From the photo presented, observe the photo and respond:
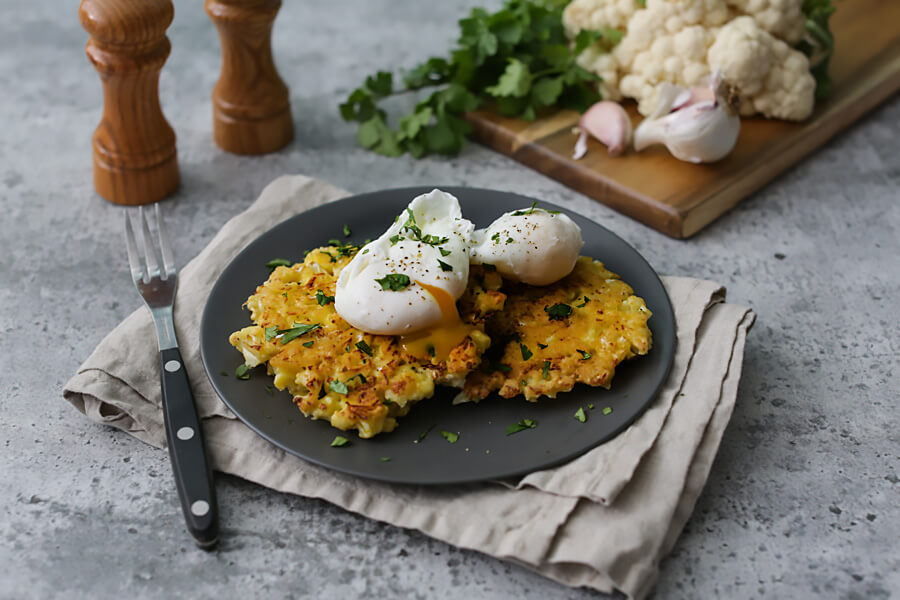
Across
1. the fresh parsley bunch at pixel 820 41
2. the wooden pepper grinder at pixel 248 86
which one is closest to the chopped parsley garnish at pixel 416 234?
the wooden pepper grinder at pixel 248 86

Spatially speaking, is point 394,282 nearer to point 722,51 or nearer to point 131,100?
point 131,100

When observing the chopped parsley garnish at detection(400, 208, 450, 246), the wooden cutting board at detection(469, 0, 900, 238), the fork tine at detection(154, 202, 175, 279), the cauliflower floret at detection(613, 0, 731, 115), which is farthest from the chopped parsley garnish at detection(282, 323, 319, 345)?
the cauliflower floret at detection(613, 0, 731, 115)

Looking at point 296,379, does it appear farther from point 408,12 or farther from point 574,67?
point 408,12

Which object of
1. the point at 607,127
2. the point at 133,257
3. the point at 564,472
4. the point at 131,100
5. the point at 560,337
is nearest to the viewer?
the point at 564,472

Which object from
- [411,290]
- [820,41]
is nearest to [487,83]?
[820,41]

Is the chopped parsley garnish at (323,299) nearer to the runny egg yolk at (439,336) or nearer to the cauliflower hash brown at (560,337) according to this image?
the runny egg yolk at (439,336)

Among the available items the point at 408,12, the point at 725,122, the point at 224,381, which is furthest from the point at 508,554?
the point at 408,12

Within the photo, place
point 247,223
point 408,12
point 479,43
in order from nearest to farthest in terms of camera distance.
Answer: point 247,223, point 479,43, point 408,12
